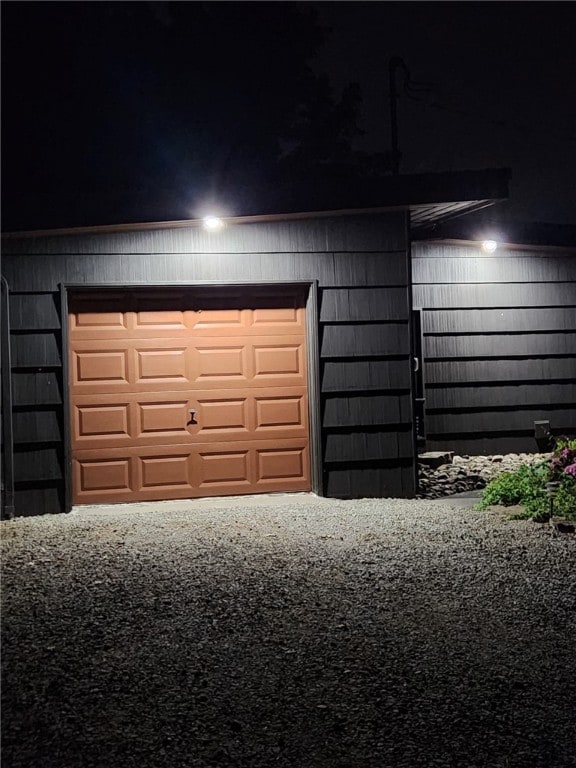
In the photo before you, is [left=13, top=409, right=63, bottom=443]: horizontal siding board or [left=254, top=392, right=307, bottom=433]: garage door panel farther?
[left=254, top=392, right=307, bottom=433]: garage door panel

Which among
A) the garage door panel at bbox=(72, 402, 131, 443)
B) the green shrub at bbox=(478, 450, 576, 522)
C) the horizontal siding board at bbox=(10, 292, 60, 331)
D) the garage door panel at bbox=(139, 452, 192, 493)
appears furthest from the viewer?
the garage door panel at bbox=(139, 452, 192, 493)

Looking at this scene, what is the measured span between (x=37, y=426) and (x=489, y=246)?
21.6 ft

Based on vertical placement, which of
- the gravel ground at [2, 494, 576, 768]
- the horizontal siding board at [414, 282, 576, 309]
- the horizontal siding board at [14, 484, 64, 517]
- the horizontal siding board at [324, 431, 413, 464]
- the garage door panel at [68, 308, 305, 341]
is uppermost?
the horizontal siding board at [414, 282, 576, 309]

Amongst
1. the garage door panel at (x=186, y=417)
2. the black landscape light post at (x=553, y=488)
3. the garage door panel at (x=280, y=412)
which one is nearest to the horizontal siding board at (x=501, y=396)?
the garage door panel at (x=280, y=412)

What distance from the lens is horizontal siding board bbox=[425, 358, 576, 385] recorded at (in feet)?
36.3

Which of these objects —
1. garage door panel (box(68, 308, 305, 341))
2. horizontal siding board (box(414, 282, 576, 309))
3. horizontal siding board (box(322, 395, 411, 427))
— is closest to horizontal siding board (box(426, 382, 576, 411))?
horizontal siding board (box(414, 282, 576, 309))

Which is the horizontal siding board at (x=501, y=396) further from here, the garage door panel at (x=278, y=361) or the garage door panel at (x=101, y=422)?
the garage door panel at (x=101, y=422)

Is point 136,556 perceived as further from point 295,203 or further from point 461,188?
point 461,188

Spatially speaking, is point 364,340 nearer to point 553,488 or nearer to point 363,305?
point 363,305

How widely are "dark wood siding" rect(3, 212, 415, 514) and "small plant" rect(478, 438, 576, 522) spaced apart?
0.96m

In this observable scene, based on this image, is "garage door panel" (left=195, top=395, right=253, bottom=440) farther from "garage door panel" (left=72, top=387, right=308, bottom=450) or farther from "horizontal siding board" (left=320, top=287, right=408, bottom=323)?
"horizontal siding board" (left=320, top=287, right=408, bottom=323)

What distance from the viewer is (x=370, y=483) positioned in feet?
26.7

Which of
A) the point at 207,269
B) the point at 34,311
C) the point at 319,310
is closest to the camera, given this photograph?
the point at 34,311

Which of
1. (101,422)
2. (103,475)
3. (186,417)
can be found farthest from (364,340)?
(103,475)
